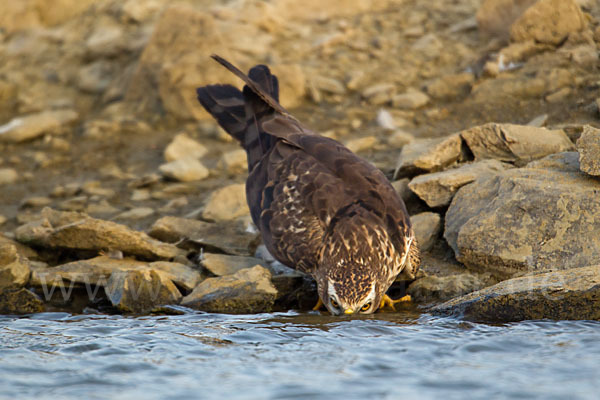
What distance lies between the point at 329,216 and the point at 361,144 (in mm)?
3414

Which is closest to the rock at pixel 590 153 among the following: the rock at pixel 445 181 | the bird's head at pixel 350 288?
the rock at pixel 445 181

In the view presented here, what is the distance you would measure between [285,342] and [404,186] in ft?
9.25

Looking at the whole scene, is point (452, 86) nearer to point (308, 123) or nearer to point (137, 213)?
point (308, 123)

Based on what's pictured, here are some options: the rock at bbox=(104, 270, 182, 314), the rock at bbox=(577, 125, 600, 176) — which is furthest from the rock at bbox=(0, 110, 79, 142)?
the rock at bbox=(577, 125, 600, 176)

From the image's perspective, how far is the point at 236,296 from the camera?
21.5ft

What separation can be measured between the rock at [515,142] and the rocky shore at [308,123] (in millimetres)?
18

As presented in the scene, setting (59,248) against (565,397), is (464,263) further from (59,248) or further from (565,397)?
(59,248)

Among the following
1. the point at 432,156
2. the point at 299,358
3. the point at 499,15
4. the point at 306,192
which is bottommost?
the point at 299,358

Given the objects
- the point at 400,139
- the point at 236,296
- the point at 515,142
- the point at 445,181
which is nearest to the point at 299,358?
the point at 236,296

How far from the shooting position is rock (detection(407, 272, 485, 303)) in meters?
6.46

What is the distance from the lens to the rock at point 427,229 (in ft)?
23.6

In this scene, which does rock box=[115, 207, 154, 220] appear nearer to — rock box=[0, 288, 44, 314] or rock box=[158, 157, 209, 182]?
rock box=[158, 157, 209, 182]

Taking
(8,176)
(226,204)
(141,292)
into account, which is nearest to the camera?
(141,292)

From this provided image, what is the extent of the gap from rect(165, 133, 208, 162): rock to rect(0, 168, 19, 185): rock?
196cm
